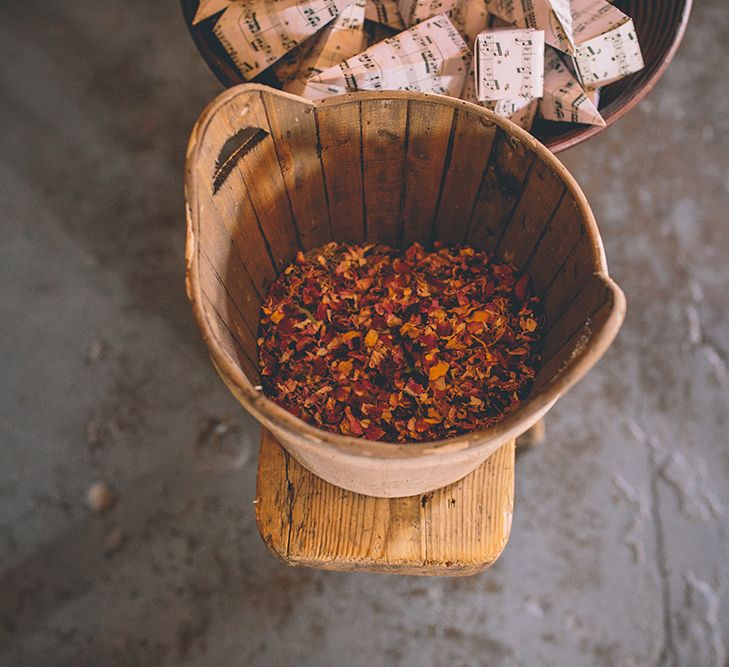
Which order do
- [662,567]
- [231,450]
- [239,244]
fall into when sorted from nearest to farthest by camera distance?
1. [239,244]
2. [662,567]
3. [231,450]

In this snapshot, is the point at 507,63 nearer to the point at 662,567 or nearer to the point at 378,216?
the point at 378,216

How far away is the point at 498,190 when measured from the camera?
3.15 feet

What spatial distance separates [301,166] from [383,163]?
141 mm

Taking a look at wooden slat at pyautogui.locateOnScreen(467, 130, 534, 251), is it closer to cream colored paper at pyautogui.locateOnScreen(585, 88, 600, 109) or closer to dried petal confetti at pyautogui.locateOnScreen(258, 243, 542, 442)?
dried petal confetti at pyautogui.locateOnScreen(258, 243, 542, 442)

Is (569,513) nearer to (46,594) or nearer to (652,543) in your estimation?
(652,543)

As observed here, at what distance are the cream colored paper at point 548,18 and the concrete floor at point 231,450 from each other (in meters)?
0.92

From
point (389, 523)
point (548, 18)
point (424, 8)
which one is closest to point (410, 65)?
point (424, 8)

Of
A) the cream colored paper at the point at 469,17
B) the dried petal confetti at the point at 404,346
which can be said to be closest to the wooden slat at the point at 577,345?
the dried petal confetti at the point at 404,346

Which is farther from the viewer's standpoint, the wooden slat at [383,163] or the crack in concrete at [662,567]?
the crack in concrete at [662,567]

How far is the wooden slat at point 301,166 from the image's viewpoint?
87cm

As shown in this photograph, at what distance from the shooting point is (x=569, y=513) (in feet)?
5.14

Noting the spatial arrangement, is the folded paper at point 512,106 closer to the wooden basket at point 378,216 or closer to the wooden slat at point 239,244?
the wooden basket at point 378,216

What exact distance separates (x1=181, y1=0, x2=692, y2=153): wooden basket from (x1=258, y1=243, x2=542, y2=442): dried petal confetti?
0.88ft

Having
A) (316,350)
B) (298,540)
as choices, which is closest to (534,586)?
(298,540)
